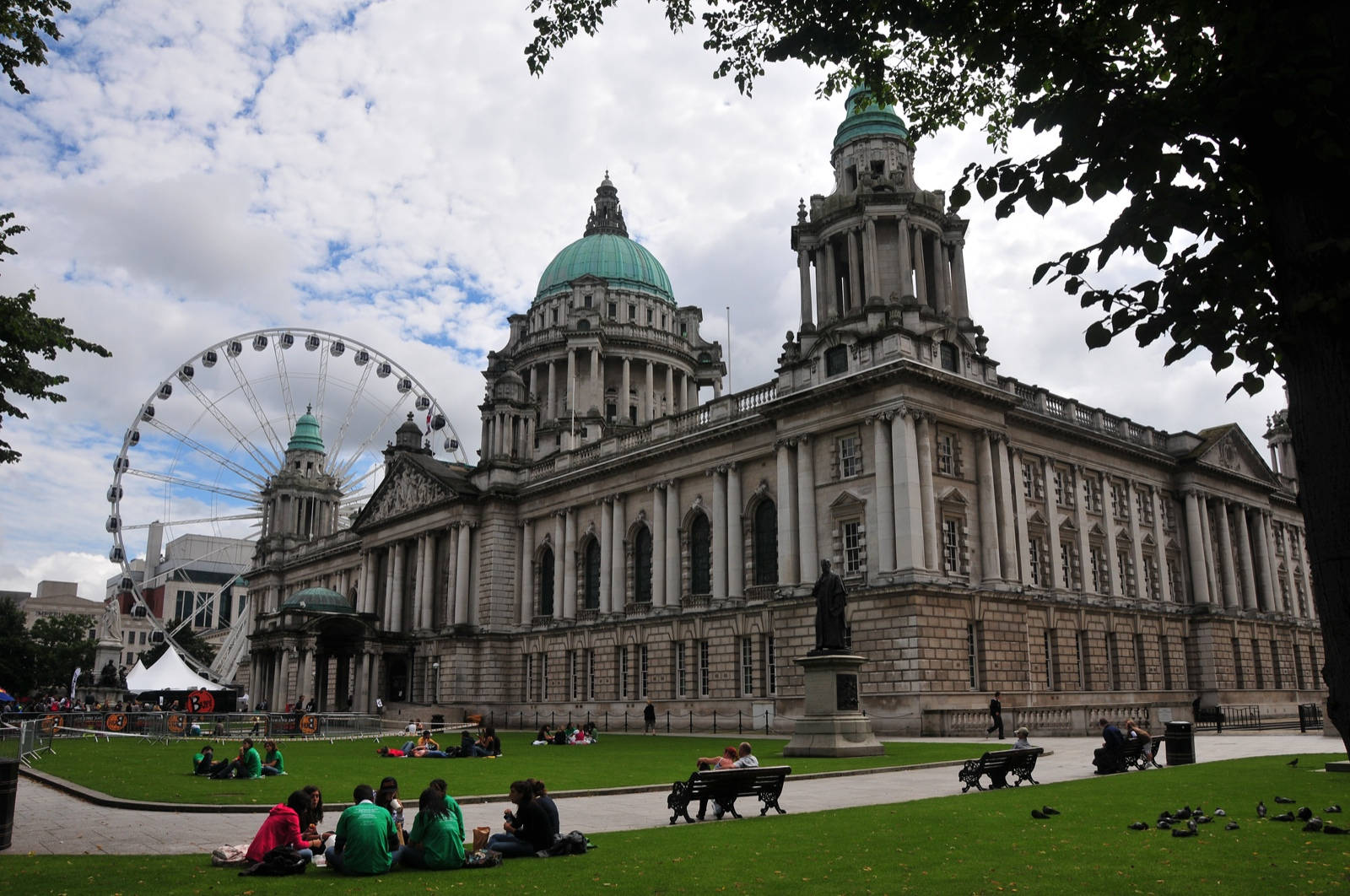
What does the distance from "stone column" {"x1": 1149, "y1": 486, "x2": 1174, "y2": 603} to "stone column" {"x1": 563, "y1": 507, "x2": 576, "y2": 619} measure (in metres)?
31.4

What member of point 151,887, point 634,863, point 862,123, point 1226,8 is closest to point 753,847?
point 634,863

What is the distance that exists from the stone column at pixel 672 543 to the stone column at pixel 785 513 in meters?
8.30

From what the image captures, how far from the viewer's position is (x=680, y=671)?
171 feet

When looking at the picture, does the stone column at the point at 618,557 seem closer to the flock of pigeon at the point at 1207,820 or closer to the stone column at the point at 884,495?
the stone column at the point at 884,495

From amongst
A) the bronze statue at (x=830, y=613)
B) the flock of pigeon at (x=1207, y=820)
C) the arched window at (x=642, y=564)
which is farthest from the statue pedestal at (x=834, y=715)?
the arched window at (x=642, y=564)

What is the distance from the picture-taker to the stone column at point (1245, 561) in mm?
59259

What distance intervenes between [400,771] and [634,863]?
15929 millimetres

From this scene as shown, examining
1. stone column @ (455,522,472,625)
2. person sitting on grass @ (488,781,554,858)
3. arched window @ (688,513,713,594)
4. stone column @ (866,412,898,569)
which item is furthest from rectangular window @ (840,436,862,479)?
person sitting on grass @ (488,781,554,858)

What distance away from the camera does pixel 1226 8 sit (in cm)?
802

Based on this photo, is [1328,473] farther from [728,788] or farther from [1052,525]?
[1052,525]

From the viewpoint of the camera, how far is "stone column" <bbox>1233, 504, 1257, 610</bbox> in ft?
194

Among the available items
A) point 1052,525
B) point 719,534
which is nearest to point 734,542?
point 719,534

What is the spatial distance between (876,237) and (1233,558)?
95.6 feet

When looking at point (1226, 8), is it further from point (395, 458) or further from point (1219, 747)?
point (395, 458)
